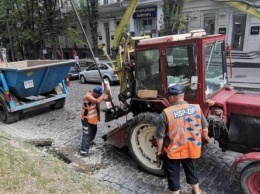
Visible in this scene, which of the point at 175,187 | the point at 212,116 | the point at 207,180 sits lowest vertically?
the point at 207,180

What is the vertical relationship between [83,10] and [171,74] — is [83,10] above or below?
above

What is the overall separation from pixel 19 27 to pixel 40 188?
2032 centimetres

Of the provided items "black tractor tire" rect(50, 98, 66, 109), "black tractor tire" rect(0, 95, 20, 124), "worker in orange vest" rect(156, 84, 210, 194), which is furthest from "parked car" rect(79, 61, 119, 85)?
"worker in orange vest" rect(156, 84, 210, 194)

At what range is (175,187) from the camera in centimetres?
372

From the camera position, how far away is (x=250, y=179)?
12.5 ft

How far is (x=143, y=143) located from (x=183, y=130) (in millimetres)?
1546

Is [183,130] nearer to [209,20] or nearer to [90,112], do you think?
[90,112]

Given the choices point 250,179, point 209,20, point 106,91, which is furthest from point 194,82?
point 209,20

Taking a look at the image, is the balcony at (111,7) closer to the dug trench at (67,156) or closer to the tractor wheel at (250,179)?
the dug trench at (67,156)

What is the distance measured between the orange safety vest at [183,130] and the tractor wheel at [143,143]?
113cm

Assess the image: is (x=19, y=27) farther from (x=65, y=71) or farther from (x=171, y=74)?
(x=171, y=74)

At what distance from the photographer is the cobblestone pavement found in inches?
175

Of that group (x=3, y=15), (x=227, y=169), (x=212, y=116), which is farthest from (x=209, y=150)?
(x=3, y=15)

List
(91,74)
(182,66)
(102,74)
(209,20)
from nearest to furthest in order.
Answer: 1. (182,66)
2. (102,74)
3. (91,74)
4. (209,20)
